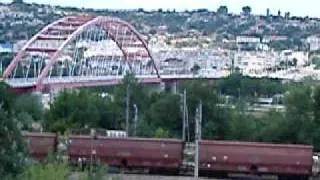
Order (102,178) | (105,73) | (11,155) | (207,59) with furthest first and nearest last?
(207,59) < (105,73) < (102,178) < (11,155)

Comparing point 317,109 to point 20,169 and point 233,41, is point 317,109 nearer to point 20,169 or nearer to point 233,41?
point 20,169

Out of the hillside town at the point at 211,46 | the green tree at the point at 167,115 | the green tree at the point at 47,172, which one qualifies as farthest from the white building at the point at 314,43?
the green tree at the point at 47,172

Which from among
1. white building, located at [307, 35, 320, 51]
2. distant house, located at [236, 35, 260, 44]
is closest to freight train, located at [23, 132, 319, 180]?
white building, located at [307, 35, 320, 51]

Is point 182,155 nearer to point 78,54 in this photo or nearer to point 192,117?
point 192,117

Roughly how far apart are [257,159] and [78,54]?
3132 inches

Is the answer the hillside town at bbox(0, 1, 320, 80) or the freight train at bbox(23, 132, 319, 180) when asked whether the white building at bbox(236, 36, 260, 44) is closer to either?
the hillside town at bbox(0, 1, 320, 80)

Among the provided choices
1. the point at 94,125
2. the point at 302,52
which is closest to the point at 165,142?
the point at 94,125

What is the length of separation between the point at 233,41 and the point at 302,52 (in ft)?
69.9

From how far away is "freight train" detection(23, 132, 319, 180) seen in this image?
28.2 meters

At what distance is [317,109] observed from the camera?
139 ft

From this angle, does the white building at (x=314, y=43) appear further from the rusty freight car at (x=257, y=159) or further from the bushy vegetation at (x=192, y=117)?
the rusty freight car at (x=257, y=159)

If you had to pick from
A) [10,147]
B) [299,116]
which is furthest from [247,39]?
[10,147]

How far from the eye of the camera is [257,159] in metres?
28.3

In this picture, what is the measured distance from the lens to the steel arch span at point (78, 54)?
258 feet
